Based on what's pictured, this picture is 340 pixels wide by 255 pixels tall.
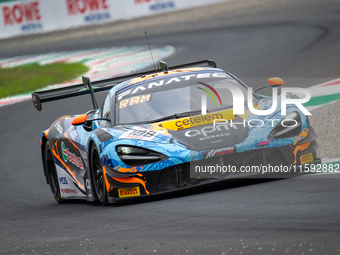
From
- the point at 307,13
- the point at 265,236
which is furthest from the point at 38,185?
the point at 307,13

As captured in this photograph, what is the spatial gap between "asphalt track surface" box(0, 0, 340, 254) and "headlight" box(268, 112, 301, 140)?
402mm

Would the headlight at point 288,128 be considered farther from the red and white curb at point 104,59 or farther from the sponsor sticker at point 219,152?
the red and white curb at point 104,59

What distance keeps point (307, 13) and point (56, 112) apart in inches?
377

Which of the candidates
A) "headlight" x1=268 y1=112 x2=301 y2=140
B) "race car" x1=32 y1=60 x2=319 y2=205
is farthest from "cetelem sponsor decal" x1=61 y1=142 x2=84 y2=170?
"headlight" x1=268 y1=112 x2=301 y2=140

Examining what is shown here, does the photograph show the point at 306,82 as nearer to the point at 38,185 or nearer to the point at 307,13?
the point at 38,185

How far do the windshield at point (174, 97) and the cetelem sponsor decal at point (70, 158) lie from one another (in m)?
0.69

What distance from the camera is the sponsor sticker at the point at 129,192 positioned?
6.59m

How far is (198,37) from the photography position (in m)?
21.2

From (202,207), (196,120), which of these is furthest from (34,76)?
(202,207)

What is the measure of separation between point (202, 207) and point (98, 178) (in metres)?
1.71

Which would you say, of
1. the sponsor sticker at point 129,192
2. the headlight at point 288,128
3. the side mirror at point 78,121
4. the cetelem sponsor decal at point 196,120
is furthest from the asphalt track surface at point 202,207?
the side mirror at point 78,121

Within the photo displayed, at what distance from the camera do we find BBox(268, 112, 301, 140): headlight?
22.0ft

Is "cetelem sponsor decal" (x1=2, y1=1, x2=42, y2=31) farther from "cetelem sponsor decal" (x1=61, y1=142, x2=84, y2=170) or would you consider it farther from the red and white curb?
"cetelem sponsor decal" (x1=61, y1=142, x2=84, y2=170)

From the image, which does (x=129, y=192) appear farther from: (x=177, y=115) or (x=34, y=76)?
(x=34, y=76)
